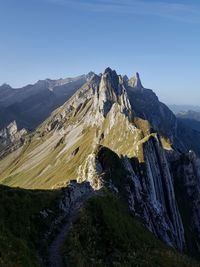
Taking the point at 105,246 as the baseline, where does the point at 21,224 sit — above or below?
above

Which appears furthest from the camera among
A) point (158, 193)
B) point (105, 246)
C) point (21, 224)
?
point (158, 193)

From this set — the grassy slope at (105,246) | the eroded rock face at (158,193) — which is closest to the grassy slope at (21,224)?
the grassy slope at (105,246)

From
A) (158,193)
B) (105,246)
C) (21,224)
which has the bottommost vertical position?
(158,193)

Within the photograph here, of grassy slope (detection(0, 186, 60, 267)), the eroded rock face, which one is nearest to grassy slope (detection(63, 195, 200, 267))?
grassy slope (detection(0, 186, 60, 267))

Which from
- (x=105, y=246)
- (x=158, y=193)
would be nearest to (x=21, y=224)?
(x=105, y=246)

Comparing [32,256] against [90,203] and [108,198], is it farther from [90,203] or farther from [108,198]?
[108,198]

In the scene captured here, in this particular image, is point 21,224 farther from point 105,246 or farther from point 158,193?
point 158,193

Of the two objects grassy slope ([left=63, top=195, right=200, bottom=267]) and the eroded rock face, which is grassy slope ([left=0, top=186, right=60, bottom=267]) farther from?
the eroded rock face
